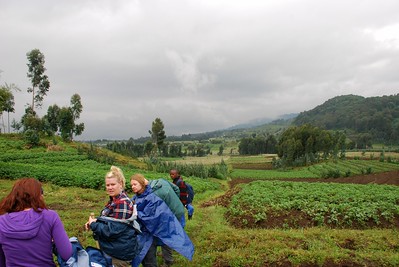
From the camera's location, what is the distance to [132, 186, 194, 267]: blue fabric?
18.2 ft

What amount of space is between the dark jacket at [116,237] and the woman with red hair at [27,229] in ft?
2.70

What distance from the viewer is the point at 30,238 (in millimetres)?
3447

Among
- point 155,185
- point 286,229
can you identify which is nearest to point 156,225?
point 155,185

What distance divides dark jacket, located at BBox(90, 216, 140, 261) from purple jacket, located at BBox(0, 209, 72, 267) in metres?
0.76

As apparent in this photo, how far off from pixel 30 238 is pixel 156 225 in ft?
8.30

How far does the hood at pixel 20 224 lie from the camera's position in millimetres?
3379

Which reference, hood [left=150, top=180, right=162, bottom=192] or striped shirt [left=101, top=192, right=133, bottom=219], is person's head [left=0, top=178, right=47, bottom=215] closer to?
striped shirt [left=101, top=192, right=133, bottom=219]

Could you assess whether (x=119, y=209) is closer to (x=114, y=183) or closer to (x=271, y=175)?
(x=114, y=183)

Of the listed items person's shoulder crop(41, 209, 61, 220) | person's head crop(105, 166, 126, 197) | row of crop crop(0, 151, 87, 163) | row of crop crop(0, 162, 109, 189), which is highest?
person's head crop(105, 166, 126, 197)

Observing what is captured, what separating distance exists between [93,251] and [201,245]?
5.12 meters

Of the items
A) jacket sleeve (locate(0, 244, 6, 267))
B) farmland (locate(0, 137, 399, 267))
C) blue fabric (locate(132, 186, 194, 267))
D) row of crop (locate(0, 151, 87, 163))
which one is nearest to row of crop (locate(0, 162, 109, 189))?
farmland (locate(0, 137, 399, 267))

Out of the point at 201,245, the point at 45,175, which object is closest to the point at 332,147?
the point at 45,175

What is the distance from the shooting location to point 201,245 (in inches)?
354

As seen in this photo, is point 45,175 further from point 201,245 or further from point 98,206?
point 201,245
